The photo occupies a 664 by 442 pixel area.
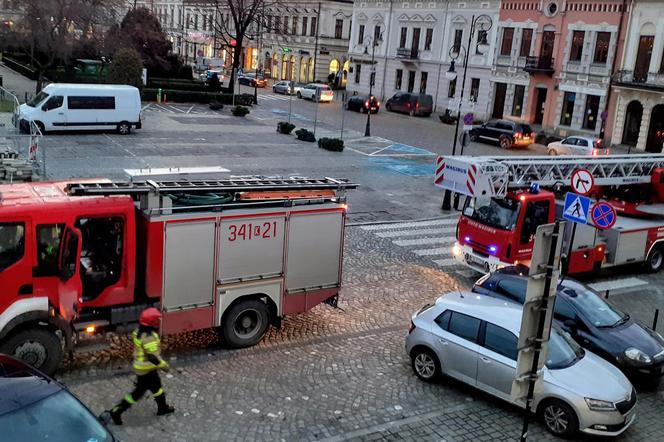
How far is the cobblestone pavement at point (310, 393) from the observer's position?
9.36 meters

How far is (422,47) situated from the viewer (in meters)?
60.2

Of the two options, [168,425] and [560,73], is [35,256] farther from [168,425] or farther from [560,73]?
[560,73]

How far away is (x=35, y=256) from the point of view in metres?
9.77

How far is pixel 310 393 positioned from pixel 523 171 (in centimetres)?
865

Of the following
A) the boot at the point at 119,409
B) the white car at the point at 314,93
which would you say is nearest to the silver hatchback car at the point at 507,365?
the boot at the point at 119,409

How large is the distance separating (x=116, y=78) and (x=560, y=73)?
28.3 m

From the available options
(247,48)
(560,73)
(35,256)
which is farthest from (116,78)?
(247,48)

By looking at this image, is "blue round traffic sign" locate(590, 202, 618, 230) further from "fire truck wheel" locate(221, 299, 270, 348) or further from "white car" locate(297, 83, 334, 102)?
"white car" locate(297, 83, 334, 102)

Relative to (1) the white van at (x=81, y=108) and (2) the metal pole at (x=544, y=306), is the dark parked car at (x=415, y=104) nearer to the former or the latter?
(1) the white van at (x=81, y=108)

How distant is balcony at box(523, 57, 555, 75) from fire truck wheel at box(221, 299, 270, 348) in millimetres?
41015

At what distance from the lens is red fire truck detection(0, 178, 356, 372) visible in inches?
384

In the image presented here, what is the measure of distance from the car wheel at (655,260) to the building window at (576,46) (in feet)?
102

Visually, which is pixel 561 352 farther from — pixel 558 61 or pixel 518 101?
pixel 518 101

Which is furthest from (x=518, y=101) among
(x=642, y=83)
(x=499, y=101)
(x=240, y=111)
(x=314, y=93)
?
(x=240, y=111)
